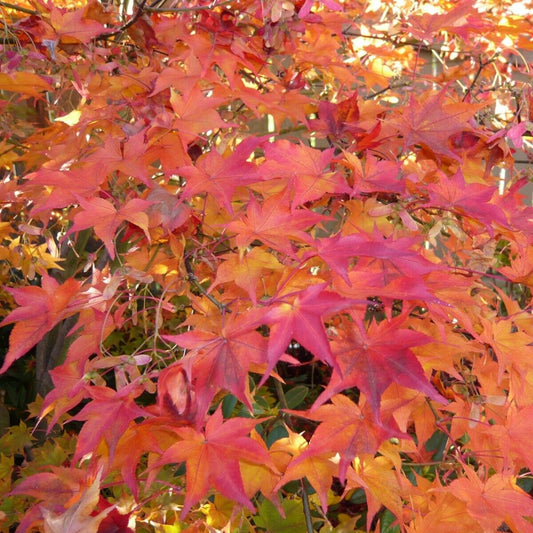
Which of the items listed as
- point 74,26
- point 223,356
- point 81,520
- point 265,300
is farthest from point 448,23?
point 81,520

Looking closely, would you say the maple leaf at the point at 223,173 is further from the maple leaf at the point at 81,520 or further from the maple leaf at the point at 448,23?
the maple leaf at the point at 448,23

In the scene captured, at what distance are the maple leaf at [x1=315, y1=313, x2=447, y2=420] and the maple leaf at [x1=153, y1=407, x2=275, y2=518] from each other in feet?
0.33

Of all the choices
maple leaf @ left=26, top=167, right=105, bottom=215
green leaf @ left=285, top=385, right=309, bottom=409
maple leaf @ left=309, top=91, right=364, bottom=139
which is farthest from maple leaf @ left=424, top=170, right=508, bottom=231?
green leaf @ left=285, top=385, right=309, bottom=409

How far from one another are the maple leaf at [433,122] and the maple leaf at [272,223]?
0.90 ft

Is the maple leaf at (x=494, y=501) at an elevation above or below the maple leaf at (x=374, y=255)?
below

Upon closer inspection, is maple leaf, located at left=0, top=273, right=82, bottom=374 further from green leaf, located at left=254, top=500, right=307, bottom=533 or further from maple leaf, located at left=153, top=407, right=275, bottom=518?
green leaf, located at left=254, top=500, right=307, bottom=533

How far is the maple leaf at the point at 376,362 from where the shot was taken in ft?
1.97

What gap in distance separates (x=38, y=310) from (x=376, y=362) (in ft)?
1.34

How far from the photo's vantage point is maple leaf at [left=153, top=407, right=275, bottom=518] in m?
0.66

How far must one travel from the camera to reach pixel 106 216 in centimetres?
76

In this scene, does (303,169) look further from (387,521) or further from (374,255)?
(387,521)

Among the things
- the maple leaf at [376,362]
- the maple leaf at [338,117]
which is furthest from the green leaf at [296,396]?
the maple leaf at [376,362]

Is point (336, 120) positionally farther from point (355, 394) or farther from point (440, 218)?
point (355, 394)

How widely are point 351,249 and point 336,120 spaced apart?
17.3 inches
